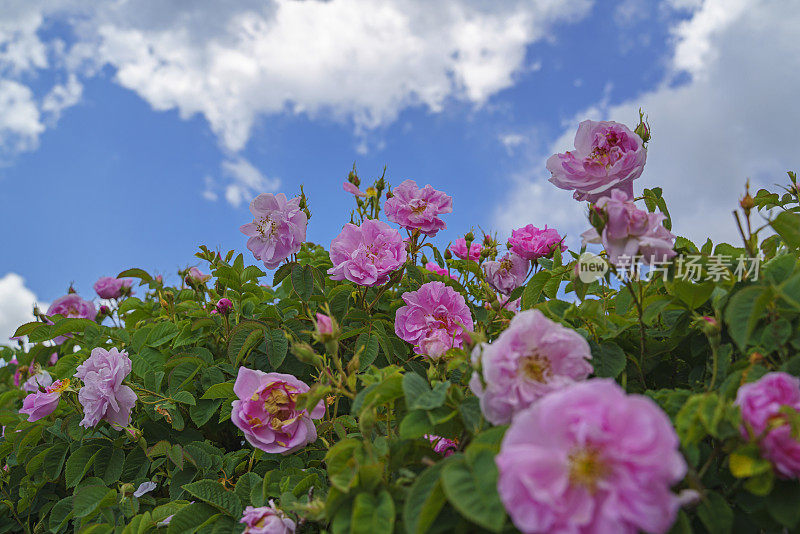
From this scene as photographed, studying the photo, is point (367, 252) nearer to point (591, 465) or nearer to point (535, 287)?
point (535, 287)

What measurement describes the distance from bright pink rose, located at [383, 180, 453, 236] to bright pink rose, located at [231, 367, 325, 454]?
0.83 meters

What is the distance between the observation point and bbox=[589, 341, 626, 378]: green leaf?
116cm

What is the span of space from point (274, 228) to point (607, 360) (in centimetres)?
112

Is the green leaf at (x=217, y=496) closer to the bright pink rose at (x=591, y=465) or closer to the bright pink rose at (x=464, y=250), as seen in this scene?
the bright pink rose at (x=591, y=465)

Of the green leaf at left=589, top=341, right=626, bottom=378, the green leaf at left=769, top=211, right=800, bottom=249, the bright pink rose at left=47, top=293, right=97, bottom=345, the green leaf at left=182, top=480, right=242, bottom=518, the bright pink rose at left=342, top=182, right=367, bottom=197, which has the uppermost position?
the bright pink rose at left=47, top=293, right=97, bottom=345

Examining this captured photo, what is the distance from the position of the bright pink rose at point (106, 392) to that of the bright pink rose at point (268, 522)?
2.37 feet

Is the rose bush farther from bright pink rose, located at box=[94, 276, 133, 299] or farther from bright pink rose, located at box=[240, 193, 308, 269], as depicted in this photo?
bright pink rose, located at box=[94, 276, 133, 299]

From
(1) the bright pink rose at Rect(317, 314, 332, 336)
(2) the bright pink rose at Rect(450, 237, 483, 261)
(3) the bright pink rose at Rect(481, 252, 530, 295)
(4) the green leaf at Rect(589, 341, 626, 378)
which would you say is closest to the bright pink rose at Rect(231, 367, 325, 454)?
(1) the bright pink rose at Rect(317, 314, 332, 336)

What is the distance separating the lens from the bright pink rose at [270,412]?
1.44 metres

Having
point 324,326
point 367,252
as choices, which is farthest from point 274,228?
point 324,326

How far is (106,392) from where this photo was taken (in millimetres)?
1736

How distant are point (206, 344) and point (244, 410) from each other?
33.8 inches

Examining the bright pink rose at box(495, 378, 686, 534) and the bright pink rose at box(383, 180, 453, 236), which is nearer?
the bright pink rose at box(495, 378, 686, 534)

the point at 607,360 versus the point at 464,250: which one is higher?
the point at 464,250
